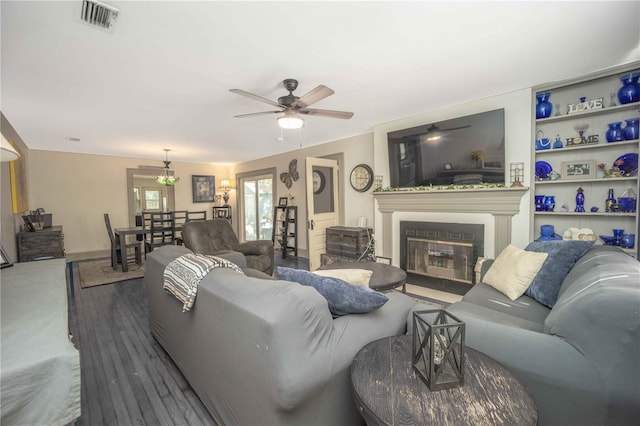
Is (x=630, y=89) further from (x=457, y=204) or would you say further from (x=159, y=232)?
(x=159, y=232)

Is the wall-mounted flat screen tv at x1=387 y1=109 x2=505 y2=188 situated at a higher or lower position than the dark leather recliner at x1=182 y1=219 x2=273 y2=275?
higher

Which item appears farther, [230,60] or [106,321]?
[106,321]

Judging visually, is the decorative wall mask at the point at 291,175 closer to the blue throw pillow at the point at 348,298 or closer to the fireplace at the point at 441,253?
the fireplace at the point at 441,253

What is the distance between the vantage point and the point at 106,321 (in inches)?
118

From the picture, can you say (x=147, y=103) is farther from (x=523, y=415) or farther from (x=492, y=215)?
(x=492, y=215)

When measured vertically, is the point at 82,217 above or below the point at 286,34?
below

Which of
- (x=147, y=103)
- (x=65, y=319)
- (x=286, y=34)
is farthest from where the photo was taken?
(x=147, y=103)

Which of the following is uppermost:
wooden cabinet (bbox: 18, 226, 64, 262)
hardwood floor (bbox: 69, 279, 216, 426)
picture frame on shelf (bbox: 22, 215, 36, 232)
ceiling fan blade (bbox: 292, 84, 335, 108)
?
ceiling fan blade (bbox: 292, 84, 335, 108)

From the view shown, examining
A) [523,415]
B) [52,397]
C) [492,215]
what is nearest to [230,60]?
[52,397]

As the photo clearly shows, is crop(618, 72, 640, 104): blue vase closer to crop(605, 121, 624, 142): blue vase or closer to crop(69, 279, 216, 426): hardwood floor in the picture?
crop(605, 121, 624, 142): blue vase

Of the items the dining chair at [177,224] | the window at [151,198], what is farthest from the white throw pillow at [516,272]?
the window at [151,198]

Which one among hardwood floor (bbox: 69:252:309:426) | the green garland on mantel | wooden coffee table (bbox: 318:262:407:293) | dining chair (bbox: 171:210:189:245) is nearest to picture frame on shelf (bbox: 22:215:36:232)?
hardwood floor (bbox: 69:252:309:426)

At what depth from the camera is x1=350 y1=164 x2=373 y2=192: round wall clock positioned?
16.3 feet

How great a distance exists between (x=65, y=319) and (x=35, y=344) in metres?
0.30
